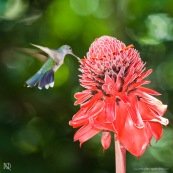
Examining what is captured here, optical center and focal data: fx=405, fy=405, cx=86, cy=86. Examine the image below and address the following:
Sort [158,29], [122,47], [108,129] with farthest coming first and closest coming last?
[158,29] → [122,47] → [108,129]

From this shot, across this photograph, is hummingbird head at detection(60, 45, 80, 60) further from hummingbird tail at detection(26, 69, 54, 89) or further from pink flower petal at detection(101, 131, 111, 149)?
pink flower petal at detection(101, 131, 111, 149)

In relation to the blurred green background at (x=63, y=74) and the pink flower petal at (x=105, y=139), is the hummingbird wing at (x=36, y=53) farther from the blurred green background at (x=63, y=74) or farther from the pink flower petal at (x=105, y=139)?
the pink flower petal at (x=105, y=139)

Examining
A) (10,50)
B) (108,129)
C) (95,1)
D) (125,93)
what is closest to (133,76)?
(125,93)

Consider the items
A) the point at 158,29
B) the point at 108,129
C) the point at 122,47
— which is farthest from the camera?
the point at 158,29

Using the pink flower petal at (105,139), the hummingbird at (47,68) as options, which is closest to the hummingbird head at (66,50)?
the hummingbird at (47,68)

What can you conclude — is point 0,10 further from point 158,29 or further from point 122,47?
point 158,29

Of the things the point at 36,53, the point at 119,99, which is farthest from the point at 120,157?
the point at 36,53

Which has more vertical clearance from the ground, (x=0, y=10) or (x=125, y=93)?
(x=0, y=10)

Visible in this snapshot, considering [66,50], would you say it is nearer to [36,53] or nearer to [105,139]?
[36,53]
